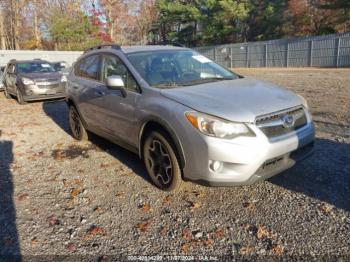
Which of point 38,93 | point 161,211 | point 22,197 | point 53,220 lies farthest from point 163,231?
point 38,93

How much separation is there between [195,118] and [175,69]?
1.36 meters

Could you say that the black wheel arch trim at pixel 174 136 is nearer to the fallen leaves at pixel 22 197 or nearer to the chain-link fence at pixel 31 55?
the fallen leaves at pixel 22 197

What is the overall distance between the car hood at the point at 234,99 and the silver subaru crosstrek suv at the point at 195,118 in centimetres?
1

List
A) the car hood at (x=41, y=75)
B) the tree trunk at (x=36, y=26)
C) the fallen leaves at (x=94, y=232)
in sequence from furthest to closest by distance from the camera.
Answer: the tree trunk at (x=36, y=26) → the car hood at (x=41, y=75) → the fallen leaves at (x=94, y=232)

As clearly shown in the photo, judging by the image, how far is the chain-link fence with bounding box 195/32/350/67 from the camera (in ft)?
80.3

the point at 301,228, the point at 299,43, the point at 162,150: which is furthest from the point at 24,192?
the point at 299,43

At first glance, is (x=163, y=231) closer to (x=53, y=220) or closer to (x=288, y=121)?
(x=53, y=220)

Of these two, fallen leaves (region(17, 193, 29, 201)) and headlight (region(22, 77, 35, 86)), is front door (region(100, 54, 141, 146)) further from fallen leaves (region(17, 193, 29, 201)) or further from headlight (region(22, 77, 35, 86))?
headlight (region(22, 77, 35, 86))

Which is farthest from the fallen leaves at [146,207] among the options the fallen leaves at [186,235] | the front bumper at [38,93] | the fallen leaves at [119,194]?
the front bumper at [38,93]

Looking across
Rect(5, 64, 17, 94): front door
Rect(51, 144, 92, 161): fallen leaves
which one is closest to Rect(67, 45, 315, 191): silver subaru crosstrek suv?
Rect(51, 144, 92, 161): fallen leaves

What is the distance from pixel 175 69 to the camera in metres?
4.39

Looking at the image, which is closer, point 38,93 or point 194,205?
point 194,205

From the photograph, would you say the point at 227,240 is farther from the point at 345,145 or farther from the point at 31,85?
the point at 31,85

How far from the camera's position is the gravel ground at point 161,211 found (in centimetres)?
293
